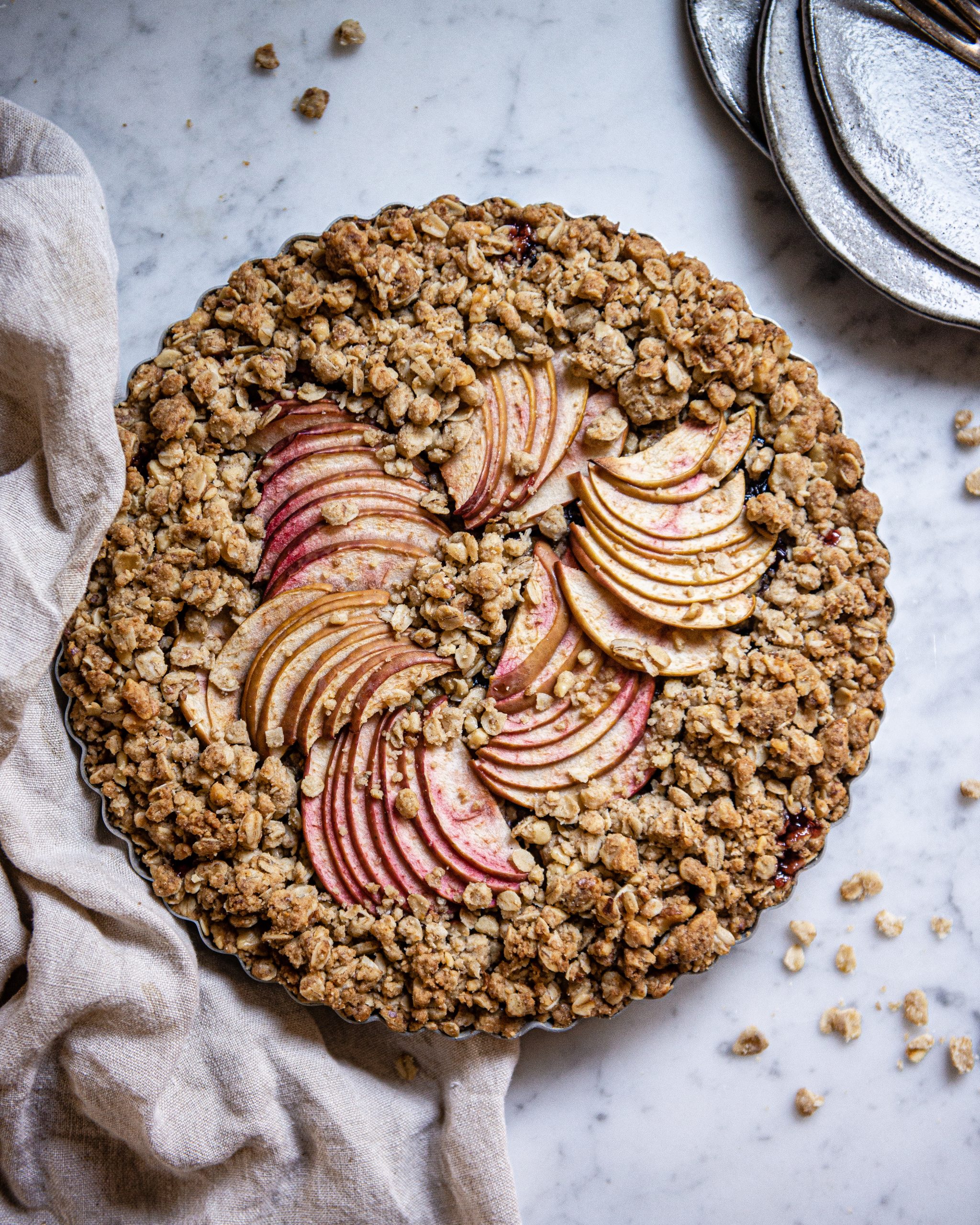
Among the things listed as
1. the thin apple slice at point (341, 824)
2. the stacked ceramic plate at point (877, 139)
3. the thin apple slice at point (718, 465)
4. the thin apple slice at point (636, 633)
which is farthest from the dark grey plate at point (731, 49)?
the thin apple slice at point (341, 824)

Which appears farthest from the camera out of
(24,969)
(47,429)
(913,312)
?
(913,312)

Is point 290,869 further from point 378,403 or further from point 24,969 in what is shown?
point 378,403

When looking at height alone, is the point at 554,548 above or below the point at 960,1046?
above

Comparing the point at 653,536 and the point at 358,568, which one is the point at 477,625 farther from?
the point at 653,536

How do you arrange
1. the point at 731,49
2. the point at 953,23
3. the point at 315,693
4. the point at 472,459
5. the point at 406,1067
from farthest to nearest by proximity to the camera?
1. the point at 731,49
2. the point at 953,23
3. the point at 406,1067
4. the point at 472,459
5. the point at 315,693

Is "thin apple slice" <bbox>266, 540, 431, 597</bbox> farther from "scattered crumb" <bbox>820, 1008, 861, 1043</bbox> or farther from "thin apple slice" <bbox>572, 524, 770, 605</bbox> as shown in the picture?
"scattered crumb" <bbox>820, 1008, 861, 1043</bbox>

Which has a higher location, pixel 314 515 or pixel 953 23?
pixel 953 23

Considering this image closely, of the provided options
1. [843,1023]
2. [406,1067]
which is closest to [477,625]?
[406,1067]

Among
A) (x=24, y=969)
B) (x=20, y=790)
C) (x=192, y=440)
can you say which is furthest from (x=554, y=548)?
(x=24, y=969)
